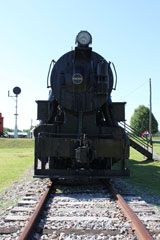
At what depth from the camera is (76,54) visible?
6.91 m

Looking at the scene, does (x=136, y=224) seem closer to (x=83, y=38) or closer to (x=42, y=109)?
(x=42, y=109)

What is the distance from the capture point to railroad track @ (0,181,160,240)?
3291mm

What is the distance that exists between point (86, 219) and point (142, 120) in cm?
5893

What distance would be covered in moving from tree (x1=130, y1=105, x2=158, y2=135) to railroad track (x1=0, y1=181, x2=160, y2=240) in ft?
184

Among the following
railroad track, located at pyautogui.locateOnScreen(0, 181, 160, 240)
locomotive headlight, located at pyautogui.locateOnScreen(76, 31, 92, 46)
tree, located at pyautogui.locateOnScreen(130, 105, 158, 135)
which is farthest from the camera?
tree, located at pyautogui.locateOnScreen(130, 105, 158, 135)

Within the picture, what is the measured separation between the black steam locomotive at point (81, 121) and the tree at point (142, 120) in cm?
5421

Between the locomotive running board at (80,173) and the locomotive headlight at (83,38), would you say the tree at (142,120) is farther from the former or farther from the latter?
the locomotive running board at (80,173)

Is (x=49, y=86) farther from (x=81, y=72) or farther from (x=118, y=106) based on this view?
(x=118, y=106)

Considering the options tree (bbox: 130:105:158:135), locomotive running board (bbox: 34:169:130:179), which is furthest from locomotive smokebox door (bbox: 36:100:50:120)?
tree (bbox: 130:105:158:135)

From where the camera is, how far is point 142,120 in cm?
6069

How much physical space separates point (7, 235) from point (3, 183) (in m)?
4.33

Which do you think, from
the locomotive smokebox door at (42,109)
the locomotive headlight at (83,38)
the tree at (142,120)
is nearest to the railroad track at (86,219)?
the locomotive smokebox door at (42,109)


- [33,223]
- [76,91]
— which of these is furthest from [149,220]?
[76,91]

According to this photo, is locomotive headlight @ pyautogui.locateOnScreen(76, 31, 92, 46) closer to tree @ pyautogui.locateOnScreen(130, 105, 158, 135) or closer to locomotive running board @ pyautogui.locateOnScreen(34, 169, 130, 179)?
locomotive running board @ pyautogui.locateOnScreen(34, 169, 130, 179)
